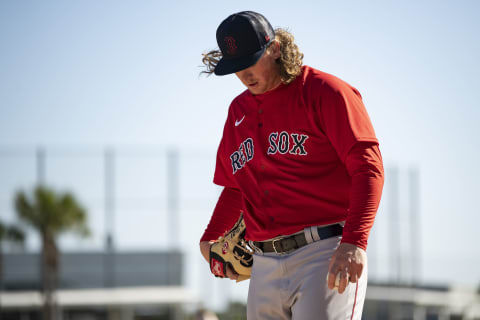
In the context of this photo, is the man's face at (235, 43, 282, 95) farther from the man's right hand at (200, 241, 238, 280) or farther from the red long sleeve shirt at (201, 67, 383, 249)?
the man's right hand at (200, 241, 238, 280)

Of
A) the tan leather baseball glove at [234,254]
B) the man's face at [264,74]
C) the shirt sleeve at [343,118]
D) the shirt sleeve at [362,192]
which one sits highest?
the man's face at [264,74]

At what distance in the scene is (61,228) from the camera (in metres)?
18.7

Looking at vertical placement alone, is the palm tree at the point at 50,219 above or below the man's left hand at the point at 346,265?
below

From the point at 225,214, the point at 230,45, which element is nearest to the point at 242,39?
the point at 230,45

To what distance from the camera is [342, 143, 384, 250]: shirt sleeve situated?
2.56 m

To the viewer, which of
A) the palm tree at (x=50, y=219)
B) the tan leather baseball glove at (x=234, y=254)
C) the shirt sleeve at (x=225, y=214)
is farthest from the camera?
the palm tree at (x=50, y=219)

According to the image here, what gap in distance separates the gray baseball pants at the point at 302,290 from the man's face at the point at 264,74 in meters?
0.73

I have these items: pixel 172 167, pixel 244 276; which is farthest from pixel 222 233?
pixel 172 167

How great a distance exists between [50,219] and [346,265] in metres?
17.4

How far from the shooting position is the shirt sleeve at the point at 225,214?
3496 millimetres

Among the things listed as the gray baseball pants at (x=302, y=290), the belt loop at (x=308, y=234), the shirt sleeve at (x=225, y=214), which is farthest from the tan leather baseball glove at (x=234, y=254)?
the belt loop at (x=308, y=234)

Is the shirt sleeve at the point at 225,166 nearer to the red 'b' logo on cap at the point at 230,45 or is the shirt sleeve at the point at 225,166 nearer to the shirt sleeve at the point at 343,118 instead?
the red 'b' logo on cap at the point at 230,45

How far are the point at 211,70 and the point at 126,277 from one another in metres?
17.0

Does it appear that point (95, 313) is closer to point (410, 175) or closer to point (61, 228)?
point (61, 228)
